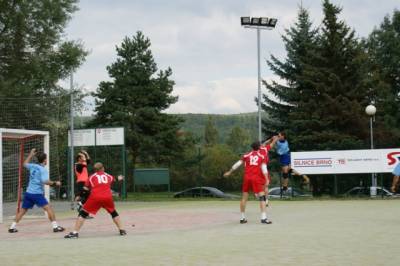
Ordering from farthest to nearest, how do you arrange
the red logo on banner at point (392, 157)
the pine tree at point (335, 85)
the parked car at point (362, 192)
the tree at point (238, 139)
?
the tree at point (238, 139) < the pine tree at point (335, 85) < the parked car at point (362, 192) < the red logo on banner at point (392, 157)

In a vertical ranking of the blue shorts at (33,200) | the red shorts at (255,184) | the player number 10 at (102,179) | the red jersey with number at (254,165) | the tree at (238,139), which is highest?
the tree at (238,139)

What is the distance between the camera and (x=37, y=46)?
131ft

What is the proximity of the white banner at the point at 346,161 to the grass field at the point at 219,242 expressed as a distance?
10458mm

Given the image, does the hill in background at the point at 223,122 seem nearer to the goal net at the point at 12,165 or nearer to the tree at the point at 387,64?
the tree at the point at 387,64

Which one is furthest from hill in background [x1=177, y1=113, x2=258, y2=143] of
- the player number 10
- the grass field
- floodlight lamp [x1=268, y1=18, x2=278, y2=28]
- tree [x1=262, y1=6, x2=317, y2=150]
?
the player number 10

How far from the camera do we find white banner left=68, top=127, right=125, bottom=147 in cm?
3109

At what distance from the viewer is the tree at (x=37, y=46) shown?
3872 centimetres

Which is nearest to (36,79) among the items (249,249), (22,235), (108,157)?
(108,157)

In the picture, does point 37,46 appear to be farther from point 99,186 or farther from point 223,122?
point 223,122

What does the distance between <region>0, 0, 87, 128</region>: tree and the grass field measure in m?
23.1

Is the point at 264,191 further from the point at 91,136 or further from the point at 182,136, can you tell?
the point at 182,136

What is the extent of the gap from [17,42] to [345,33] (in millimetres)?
22641

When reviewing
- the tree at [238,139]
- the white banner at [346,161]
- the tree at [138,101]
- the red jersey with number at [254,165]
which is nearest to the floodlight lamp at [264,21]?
the white banner at [346,161]

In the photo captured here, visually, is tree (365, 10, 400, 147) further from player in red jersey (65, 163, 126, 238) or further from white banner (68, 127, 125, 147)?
player in red jersey (65, 163, 126, 238)
